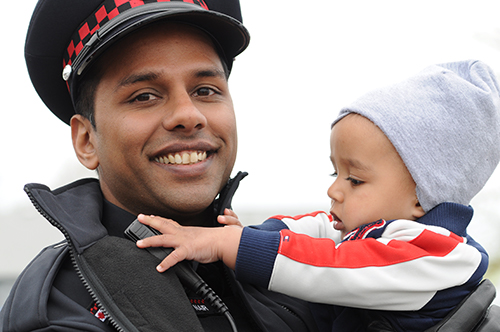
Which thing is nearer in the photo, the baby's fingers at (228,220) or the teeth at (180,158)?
the teeth at (180,158)

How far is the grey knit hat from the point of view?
5.57 feet

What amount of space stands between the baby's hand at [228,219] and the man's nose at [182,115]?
37cm

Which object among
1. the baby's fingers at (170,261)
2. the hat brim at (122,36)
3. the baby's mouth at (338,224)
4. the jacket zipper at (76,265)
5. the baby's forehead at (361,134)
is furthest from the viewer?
the baby's mouth at (338,224)

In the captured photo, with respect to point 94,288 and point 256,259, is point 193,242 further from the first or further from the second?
point 94,288

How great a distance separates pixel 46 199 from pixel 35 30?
2.37 ft

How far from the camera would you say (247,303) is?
1683 mm

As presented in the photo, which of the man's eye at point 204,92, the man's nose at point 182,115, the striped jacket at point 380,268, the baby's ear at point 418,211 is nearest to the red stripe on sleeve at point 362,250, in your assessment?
the striped jacket at point 380,268

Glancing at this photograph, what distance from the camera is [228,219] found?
6.09 feet

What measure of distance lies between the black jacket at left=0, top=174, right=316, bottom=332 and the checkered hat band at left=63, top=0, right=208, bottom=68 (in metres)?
0.57

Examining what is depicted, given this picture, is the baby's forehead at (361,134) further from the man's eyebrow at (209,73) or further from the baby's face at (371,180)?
the man's eyebrow at (209,73)

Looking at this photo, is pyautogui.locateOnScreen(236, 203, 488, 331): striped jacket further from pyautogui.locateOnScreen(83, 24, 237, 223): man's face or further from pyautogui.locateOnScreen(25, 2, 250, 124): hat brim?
pyautogui.locateOnScreen(25, 2, 250, 124): hat brim

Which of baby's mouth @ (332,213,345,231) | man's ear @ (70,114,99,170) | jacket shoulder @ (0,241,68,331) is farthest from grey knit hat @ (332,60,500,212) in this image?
jacket shoulder @ (0,241,68,331)

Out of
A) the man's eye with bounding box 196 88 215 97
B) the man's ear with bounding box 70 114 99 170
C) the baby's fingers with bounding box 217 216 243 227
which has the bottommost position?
the baby's fingers with bounding box 217 216 243 227

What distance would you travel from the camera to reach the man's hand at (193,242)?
1.48m
